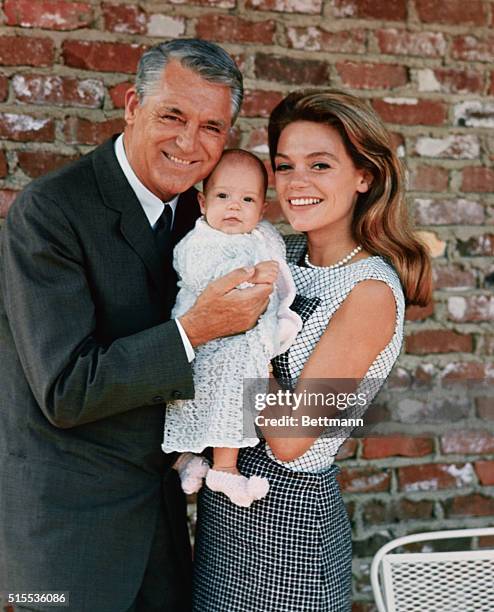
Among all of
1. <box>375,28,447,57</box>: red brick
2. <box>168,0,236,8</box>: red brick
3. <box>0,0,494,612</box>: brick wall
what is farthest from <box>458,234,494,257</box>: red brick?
<box>168,0,236,8</box>: red brick

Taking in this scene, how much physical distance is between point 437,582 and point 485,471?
62cm

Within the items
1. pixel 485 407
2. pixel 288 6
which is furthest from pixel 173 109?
pixel 485 407

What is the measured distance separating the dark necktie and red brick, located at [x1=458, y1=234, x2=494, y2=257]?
3.57 ft

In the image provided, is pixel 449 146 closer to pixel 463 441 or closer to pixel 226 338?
pixel 463 441

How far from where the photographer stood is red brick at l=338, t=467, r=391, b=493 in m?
2.48

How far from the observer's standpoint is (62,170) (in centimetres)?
170

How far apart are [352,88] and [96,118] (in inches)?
31.2

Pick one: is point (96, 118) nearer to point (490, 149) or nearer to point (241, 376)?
point (241, 376)

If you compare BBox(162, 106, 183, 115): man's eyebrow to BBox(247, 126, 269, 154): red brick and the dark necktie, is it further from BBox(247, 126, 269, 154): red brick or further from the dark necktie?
BBox(247, 126, 269, 154): red brick

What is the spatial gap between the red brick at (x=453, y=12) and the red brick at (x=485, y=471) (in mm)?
1434

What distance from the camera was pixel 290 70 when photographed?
7.65ft

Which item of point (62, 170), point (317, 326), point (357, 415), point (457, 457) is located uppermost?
point (62, 170)

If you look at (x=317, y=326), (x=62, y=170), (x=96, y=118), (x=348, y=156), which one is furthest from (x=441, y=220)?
(x=62, y=170)

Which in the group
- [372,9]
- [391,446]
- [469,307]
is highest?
Result: [372,9]
